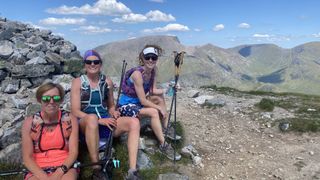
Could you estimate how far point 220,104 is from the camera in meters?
19.1

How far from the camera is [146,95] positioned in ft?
38.8

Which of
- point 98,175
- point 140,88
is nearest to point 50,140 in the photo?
point 98,175

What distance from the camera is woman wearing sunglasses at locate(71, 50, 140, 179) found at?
884 centimetres

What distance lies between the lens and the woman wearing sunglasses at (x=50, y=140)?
779 centimetres

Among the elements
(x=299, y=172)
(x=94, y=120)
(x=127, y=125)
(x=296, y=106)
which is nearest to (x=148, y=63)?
(x=127, y=125)

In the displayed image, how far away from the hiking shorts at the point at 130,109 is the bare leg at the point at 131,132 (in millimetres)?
1103

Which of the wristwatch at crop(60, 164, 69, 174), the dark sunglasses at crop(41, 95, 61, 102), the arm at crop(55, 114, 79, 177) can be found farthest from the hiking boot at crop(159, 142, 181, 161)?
the dark sunglasses at crop(41, 95, 61, 102)

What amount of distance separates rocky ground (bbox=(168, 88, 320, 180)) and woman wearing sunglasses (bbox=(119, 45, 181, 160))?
155 centimetres

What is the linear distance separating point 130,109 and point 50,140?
3457 mm

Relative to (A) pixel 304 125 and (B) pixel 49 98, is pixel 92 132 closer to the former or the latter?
(B) pixel 49 98

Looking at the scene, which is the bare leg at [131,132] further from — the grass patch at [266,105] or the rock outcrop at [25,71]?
the grass patch at [266,105]

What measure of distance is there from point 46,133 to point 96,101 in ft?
6.41

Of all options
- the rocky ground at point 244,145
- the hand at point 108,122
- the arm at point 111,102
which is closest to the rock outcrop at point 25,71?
the arm at point 111,102

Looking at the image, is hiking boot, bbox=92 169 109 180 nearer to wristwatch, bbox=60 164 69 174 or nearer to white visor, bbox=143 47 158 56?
wristwatch, bbox=60 164 69 174
